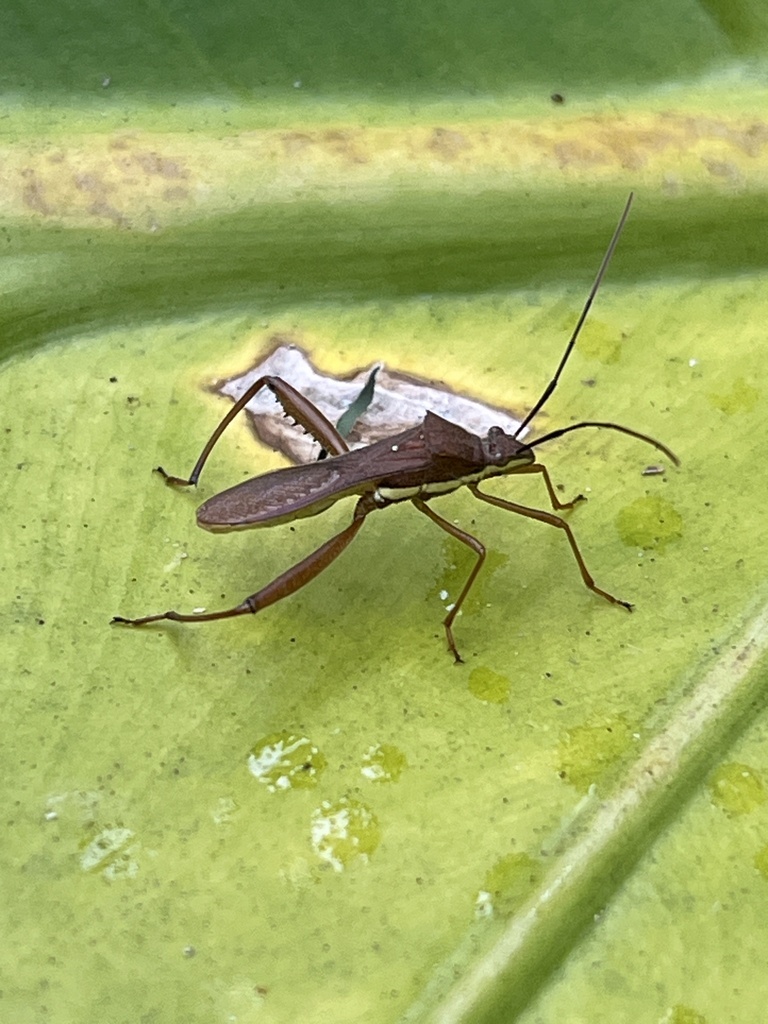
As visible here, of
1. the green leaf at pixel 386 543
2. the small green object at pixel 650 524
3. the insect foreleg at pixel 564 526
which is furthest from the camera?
the small green object at pixel 650 524

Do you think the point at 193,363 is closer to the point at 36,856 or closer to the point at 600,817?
the point at 36,856

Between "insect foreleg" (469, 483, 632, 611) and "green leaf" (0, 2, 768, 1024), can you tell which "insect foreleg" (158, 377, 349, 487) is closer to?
"green leaf" (0, 2, 768, 1024)

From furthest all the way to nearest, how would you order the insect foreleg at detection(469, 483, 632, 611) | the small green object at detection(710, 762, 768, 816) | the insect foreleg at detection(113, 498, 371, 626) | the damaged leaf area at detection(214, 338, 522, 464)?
the damaged leaf area at detection(214, 338, 522, 464) < the insect foreleg at detection(469, 483, 632, 611) < the insect foreleg at detection(113, 498, 371, 626) < the small green object at detection(710, 762, 768, 816)

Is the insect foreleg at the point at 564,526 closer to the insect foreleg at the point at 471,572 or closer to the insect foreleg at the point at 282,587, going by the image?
the insect foreleg at the point at 471,572

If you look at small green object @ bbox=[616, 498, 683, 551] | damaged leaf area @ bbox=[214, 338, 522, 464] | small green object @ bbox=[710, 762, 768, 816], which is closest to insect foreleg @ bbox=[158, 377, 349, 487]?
damaged leaf area @ bbox=[214, 338, 522, 464]

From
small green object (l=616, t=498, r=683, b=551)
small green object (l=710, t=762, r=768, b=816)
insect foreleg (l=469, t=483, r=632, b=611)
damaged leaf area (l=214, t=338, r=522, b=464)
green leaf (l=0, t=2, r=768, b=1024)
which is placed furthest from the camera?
damaged leaf area (l=214, t=338, r=522, b=464)

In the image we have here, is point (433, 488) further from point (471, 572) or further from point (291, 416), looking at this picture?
point (291, 416)

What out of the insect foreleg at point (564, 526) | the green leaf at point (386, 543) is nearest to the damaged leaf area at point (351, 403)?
the green leaf at point (386, 543)

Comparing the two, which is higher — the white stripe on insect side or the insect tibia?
the white stripe on insect side
